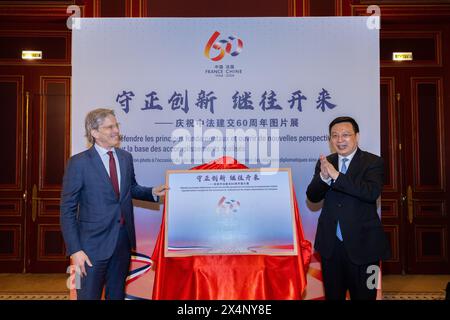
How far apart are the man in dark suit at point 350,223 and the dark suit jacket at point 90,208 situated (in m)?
1.11

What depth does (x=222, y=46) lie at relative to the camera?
8.95 feet

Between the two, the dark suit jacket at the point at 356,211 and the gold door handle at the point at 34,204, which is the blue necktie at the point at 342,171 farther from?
the gold door handle at the point at 34,204

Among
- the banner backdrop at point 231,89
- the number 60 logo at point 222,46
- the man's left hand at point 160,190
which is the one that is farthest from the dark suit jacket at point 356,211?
the number 60 logo at point 222,46

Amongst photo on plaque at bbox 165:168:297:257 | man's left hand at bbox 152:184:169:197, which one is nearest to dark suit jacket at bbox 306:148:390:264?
photo on plaque at bbox 165:168:297:257

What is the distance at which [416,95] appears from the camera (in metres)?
4.50

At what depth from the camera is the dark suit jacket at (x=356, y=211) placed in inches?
85.6

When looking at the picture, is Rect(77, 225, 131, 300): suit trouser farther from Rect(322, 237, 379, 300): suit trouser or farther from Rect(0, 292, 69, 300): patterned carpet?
Rect(0, 292, 69, 300): patterned carpet

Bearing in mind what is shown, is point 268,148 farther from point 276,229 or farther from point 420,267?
point 420,267

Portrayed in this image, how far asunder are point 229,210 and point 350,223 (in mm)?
741

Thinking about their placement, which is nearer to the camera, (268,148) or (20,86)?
(268,148)

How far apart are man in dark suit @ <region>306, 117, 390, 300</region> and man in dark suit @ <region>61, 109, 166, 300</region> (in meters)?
1.07

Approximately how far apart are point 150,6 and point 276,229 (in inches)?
87.7
